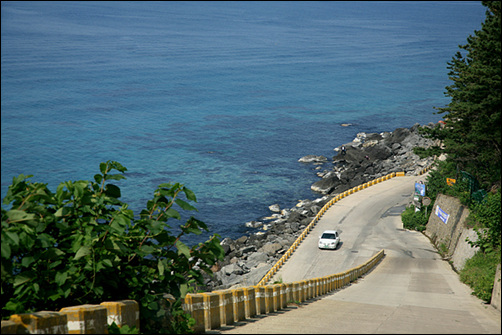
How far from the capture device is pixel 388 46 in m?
198

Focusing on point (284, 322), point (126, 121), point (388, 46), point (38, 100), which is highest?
point (388, 46)

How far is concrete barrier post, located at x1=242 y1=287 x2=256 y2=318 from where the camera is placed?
12155 mm

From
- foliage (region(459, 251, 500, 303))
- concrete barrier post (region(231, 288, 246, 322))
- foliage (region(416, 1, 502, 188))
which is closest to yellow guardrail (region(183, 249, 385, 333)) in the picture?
concrete barrier post (region(231, 288, 246, 322))

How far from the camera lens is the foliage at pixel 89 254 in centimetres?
805

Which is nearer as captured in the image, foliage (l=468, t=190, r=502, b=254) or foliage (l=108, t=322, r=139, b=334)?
foliage (l=108, t=322, r=139, b=334)

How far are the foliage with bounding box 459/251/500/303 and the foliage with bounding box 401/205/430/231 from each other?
15.5 m

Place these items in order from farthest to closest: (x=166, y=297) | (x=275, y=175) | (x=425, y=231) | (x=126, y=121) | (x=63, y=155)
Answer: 1. (x=126, y=121)
2. (x=63, y=155)
3. (x=275, y=175)
4. (x=425, y=231)
5. (x=166, y=297)

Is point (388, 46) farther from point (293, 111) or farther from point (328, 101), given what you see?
point (293, 111)

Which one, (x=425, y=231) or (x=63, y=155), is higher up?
(x=63, y=155)

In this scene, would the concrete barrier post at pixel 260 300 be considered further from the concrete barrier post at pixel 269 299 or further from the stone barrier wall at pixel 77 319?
the stone barrier wall at pixel 77 319

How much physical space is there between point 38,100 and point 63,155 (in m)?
33.3

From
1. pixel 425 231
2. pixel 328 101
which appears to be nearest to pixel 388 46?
pixel 328 101

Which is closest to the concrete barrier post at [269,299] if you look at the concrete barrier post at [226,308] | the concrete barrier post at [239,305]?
the concrete barrier post at [239,305]

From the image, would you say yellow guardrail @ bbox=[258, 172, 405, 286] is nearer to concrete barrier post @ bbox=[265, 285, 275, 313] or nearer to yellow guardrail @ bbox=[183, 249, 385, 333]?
yellow guardrail @ bbox=[183, 249, 385, 333]
